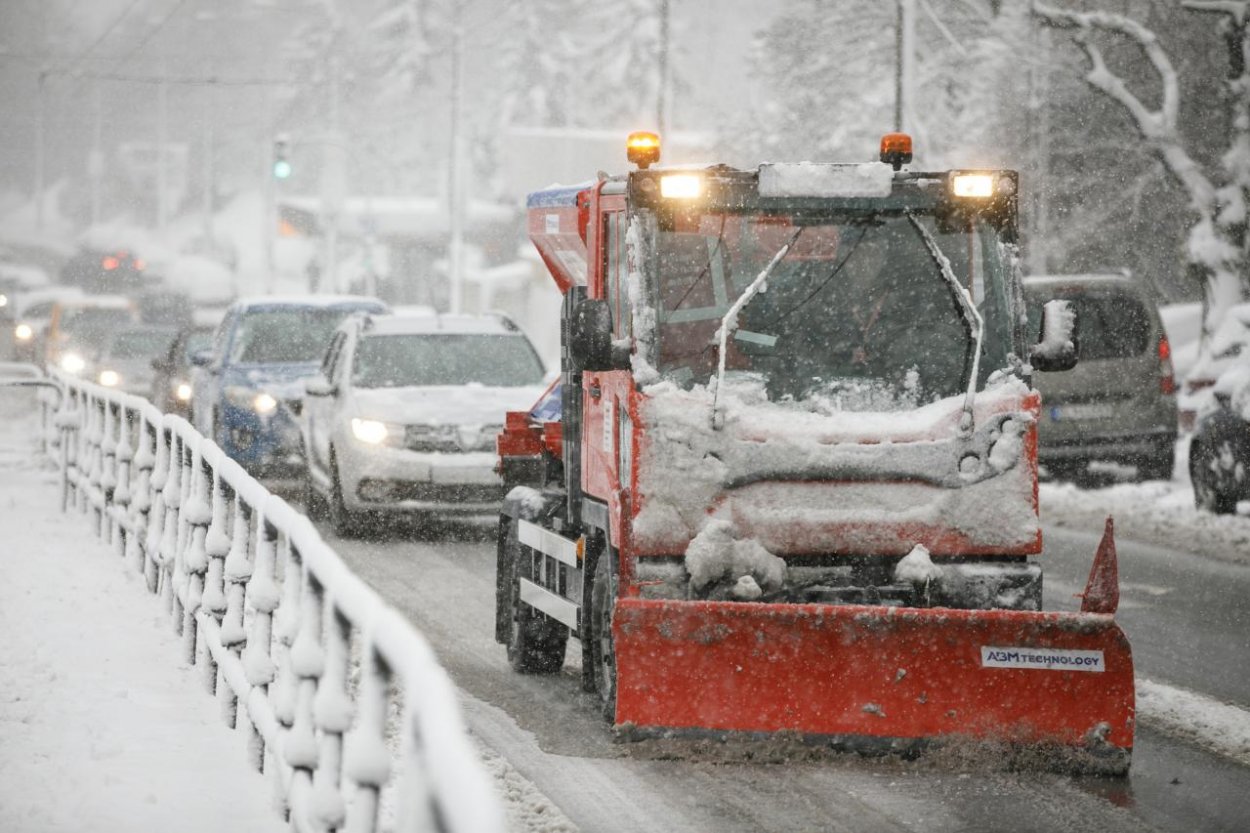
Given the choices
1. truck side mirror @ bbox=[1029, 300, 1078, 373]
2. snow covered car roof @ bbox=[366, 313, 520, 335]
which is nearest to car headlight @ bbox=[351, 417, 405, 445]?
snow covered car roof @ bbox=[366, 313, 520, 335]

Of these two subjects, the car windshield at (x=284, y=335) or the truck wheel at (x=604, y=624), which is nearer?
the truck wheel at (x=604, y=624)

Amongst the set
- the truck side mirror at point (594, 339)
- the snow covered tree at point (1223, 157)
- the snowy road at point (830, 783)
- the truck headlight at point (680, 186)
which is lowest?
the snowy road at point (830, 783)

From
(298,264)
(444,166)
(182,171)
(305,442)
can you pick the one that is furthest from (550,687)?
(182,171)

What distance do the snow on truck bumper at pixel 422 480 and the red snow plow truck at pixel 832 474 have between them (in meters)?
6.99

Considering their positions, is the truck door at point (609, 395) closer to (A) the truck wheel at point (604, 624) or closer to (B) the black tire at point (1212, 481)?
(A) the truck wheel at point (604, 624)

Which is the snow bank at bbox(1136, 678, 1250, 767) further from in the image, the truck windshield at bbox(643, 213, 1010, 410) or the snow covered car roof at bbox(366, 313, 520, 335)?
the snow covered car roof at bbox(366, 313, 520, 335)

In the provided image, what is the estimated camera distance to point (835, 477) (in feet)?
25.1

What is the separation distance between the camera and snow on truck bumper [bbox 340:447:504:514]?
49.8 feet

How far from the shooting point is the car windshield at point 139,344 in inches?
1252

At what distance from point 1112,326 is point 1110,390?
1.93 feet

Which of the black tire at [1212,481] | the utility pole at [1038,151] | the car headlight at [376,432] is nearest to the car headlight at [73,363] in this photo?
the utility pole at [1038,151]

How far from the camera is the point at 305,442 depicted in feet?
56.7

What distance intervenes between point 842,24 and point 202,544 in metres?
48.0

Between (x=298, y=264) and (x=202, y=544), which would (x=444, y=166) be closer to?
(x=298, y=264)
